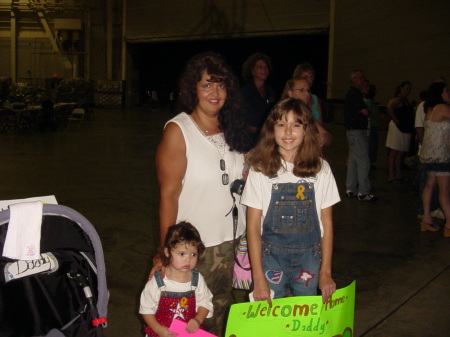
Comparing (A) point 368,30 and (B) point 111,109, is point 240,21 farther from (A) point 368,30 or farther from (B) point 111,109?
(B) point 111,109

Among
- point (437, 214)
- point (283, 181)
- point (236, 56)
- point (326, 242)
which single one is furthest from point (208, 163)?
point (236, 56)

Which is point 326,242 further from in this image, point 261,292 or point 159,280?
point 159,280

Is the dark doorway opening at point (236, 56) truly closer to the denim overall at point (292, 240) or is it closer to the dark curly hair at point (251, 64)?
the dark curly hair at point (251, 64)

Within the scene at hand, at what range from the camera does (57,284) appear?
2367 mm

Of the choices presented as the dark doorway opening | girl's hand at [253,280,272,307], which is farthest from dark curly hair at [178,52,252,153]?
the dark doorway opening

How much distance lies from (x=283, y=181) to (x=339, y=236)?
3.50 metres

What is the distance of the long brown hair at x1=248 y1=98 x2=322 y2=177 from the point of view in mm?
2553

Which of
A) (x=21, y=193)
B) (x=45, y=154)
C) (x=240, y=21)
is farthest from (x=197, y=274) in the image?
(x=240, y=21)

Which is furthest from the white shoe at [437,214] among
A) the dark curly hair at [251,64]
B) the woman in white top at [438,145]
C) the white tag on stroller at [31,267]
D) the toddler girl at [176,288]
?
the white tag on stroller at [31,267]

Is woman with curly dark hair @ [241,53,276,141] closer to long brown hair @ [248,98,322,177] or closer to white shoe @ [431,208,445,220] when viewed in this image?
long brown hair @ [248,98,322,177]

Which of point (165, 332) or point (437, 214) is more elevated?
point (165, 332)

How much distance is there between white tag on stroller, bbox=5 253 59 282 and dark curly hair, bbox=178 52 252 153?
964 mm

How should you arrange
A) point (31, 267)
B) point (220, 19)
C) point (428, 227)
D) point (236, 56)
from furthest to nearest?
point (236, 56)
point (220, 19)
point (428, 227)
point (31, 267)

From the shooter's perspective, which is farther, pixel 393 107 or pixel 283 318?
pixel 393 107
